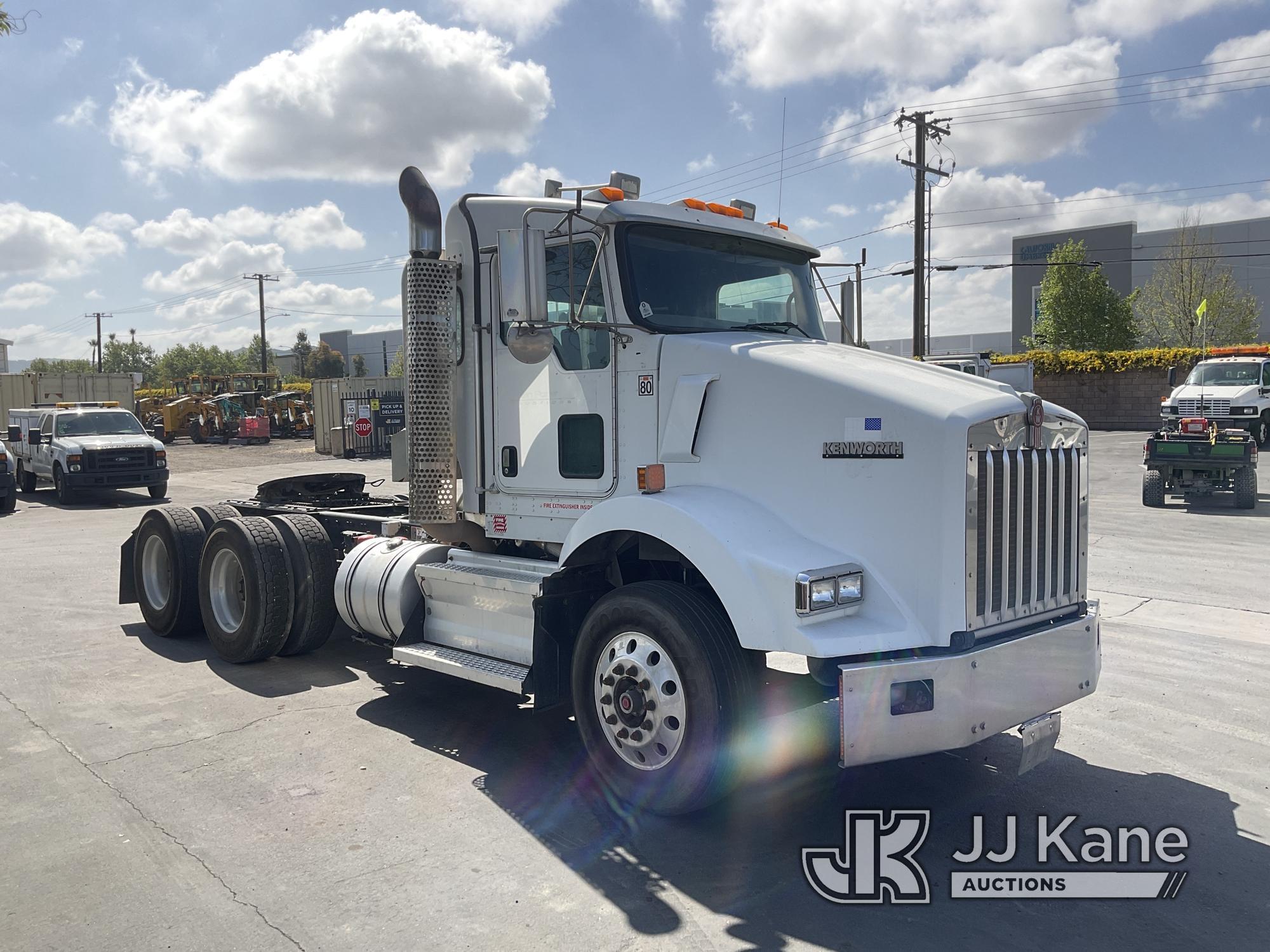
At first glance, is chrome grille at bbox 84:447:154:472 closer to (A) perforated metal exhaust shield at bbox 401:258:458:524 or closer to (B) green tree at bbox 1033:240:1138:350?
(A) perforated metal exhaust shield at bbox 401:258:458:524

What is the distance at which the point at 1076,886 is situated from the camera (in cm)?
388

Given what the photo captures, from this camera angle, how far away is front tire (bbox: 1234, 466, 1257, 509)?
1485 centimetres

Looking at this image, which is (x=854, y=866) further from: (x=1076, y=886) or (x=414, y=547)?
(x=414, y=547)

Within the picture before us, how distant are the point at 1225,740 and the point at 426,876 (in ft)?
14.3

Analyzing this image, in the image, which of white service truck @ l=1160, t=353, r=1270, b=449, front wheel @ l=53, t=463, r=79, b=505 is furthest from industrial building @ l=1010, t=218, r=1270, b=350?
front wheel @ l=53, t=463, r=79, b=505

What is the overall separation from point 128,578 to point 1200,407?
2152 cm

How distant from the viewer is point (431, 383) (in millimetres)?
5977

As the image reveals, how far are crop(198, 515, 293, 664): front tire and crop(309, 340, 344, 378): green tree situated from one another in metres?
103

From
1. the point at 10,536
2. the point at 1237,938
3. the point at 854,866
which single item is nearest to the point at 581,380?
the point at 854,866

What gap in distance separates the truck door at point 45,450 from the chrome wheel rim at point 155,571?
14321 millimetres

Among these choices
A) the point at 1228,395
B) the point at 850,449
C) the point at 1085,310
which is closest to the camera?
the point at 850,449

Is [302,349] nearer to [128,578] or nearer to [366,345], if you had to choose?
[366,345]

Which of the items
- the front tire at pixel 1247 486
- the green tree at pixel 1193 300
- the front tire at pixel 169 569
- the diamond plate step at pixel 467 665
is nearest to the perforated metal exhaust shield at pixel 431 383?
the diamond plate step at pixel 467 665

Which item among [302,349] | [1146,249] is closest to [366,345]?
[302,349]
